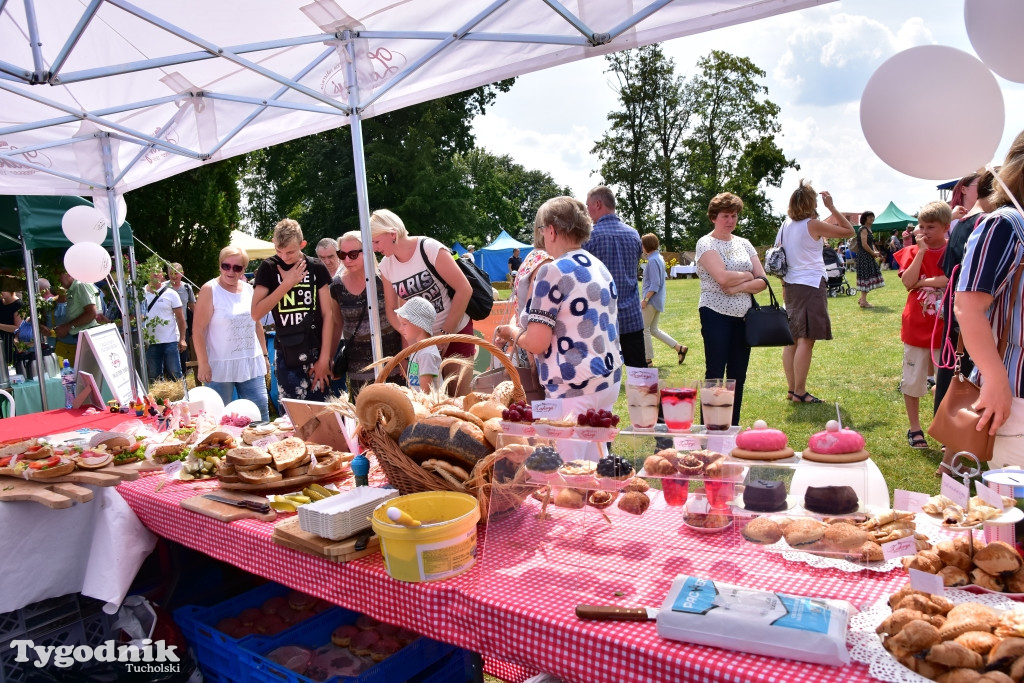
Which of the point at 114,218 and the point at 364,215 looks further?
the point at 114,218

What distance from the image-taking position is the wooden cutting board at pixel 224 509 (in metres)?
2.11

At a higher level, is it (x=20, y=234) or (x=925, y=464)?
(x=20, y=234)

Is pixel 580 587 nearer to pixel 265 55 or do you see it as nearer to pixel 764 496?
pixel 764 496

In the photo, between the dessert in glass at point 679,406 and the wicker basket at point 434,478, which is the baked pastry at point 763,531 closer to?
the dessert in glass at point 679,406

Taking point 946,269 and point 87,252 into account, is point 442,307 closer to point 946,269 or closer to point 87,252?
point 946,269

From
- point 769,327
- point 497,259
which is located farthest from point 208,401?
point 497,259

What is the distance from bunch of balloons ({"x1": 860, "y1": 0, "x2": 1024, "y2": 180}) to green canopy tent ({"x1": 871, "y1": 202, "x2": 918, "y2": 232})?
29.2m

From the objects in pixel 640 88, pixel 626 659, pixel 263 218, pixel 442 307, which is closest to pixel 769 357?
pixel 442 307

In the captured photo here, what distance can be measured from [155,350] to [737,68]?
113 ft

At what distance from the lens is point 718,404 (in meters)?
1.77

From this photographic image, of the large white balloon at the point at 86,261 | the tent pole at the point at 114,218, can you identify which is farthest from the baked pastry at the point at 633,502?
the large white balloon at the point at 86,261

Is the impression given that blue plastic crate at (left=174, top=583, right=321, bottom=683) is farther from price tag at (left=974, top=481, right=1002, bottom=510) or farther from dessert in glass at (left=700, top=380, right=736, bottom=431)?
price tag at (left=974, top=481, right=1002, bottom=510)

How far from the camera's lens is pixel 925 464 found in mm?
4270

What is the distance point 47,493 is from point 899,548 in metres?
2.62
